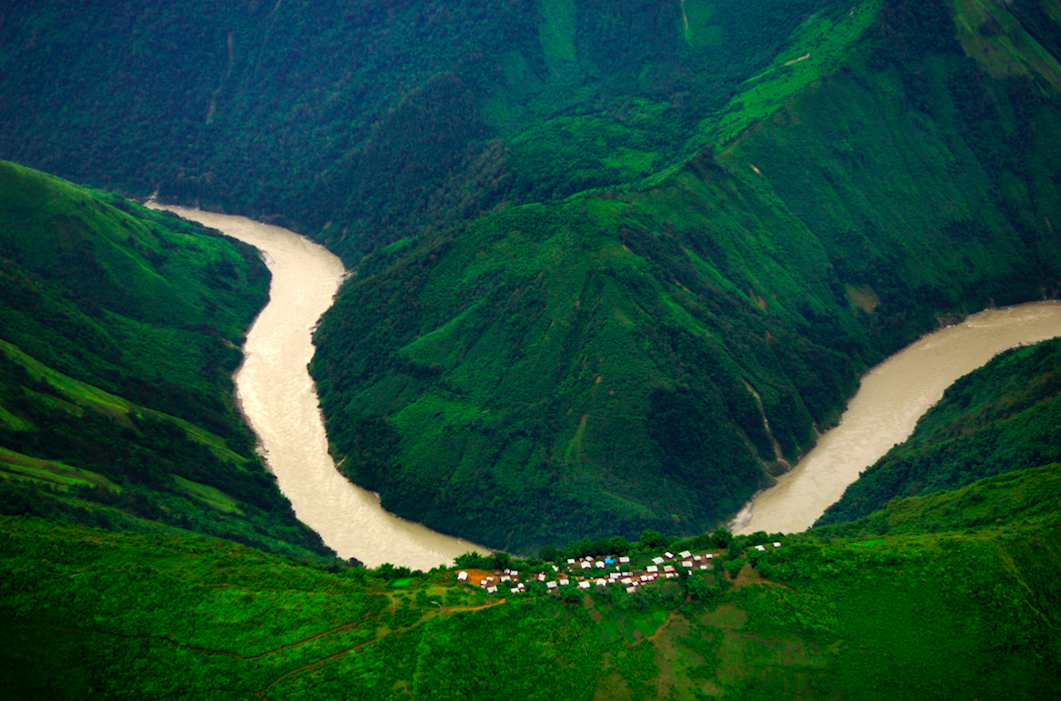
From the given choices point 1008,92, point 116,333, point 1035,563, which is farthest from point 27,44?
point 1035,563

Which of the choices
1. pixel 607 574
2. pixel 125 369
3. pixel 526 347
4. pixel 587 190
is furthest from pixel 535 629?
pixel 587 190

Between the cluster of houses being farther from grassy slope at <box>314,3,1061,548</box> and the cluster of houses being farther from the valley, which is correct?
grassy slope at <box>314,3,1061,548</box>

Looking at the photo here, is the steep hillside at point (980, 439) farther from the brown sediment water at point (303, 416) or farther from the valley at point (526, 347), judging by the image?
the brown sediment water at point (303, 416)

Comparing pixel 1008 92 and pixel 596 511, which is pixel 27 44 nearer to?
pixel 596 511

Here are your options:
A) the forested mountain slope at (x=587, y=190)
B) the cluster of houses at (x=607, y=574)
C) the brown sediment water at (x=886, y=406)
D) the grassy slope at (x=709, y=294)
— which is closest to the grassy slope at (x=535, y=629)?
the cluster of houses at (x=607, y=574)

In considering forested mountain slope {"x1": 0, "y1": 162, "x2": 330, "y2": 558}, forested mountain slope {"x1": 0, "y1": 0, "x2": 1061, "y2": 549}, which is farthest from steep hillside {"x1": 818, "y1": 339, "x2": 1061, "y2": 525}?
forested mountain slope {"x1": 0, "y1": 162, "x2": 330, "y2": 558}

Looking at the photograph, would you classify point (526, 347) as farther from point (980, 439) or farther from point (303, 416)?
point (980, 439)
